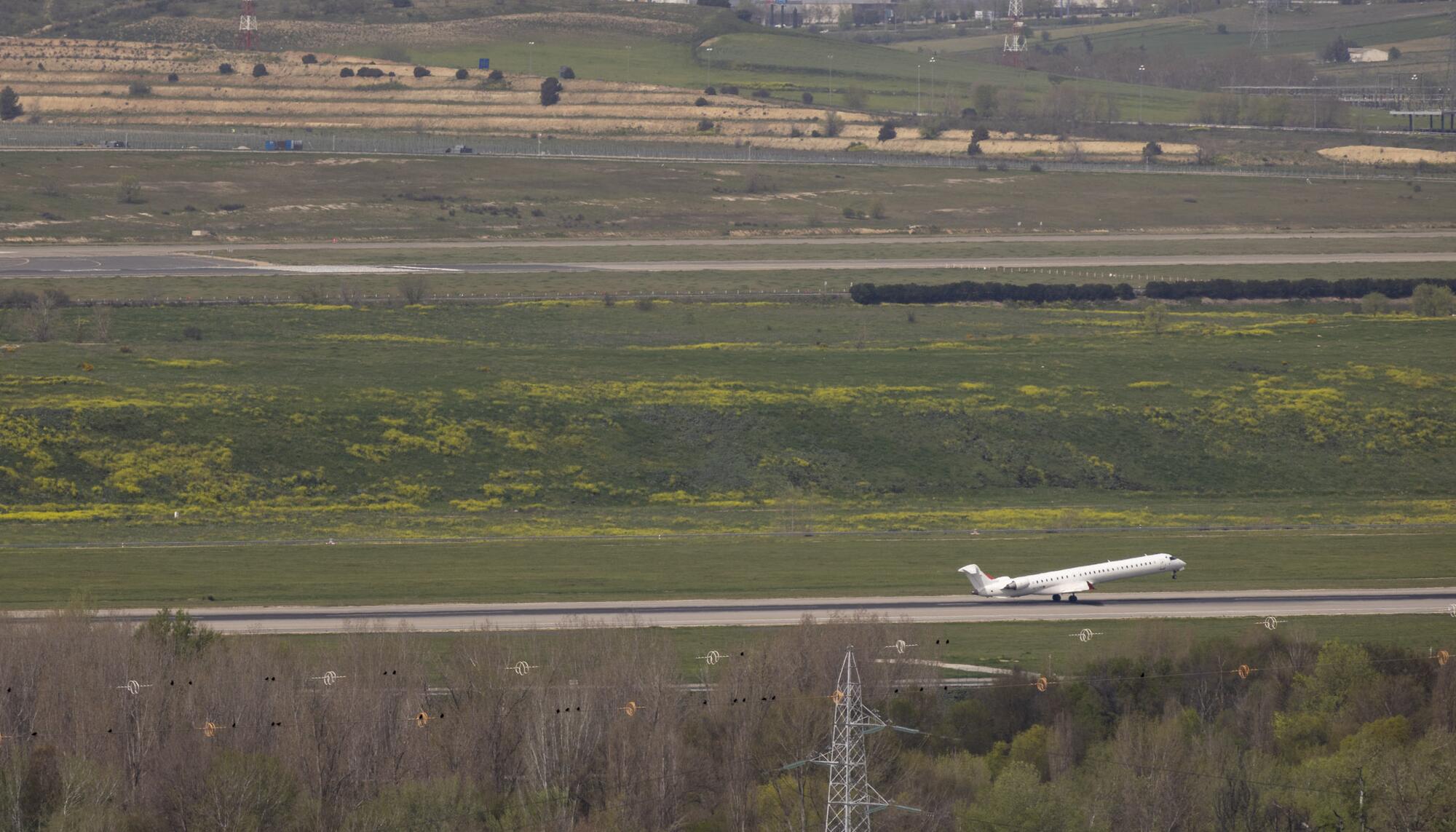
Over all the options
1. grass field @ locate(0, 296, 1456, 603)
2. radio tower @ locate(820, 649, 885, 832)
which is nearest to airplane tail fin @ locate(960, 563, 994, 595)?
grass field @ locate(0, 296, 1456, 603)

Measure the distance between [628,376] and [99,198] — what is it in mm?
80633

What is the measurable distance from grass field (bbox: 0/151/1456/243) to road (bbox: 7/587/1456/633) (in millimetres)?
99262

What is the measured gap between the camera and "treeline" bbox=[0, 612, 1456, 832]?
41.6m

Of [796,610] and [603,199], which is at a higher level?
[603,199]

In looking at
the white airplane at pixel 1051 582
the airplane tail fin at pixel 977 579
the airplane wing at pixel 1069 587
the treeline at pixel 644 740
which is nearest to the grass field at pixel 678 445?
the airplane tail fin at pixel 977 579

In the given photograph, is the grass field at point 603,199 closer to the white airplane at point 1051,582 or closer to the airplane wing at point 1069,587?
the white airplane at point 1051,582

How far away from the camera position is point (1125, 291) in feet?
423

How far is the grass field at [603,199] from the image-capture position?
159 meters

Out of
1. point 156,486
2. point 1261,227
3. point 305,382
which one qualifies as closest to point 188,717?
point 156,486

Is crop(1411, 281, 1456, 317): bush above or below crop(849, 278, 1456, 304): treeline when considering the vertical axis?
below

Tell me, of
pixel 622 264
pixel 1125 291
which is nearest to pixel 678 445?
pixel 1125 291

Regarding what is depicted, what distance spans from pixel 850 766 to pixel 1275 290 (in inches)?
4156

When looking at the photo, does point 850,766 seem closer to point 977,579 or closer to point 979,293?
point 977,579

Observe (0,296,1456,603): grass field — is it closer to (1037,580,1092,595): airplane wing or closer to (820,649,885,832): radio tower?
(1037,580,1092,595): airplane wing
